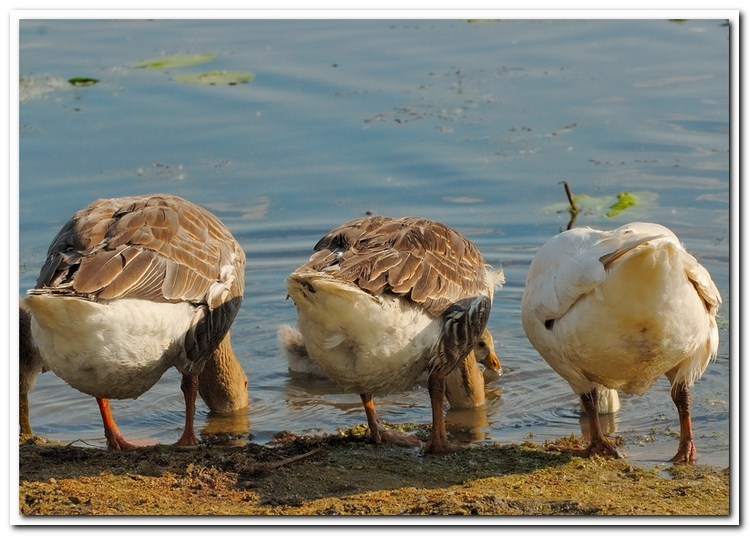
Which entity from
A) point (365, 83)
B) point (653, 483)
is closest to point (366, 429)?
point (653, 483)

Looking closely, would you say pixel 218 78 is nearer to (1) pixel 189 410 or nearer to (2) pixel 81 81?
(2) pixel 81 81

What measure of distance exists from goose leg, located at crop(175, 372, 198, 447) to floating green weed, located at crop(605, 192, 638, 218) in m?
6.34

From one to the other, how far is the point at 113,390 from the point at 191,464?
2.65 ft

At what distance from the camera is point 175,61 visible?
15.7 m

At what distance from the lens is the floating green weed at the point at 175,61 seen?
51.1 feet

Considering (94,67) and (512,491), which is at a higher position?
(94,67)

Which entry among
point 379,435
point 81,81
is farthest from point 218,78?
point 379,435

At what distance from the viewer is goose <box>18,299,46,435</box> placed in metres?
7.59

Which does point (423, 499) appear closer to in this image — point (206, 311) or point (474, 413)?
point (206, 311)

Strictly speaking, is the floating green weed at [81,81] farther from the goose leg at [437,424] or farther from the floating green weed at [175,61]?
the goose leg at [437,424]

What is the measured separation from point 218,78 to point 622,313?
34.5 ft

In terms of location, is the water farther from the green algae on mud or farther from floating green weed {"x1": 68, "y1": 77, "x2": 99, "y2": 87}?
the green algae on mud

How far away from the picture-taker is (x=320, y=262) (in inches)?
246

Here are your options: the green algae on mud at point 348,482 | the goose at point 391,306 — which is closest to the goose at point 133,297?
the green algae on mud at point 348,482
